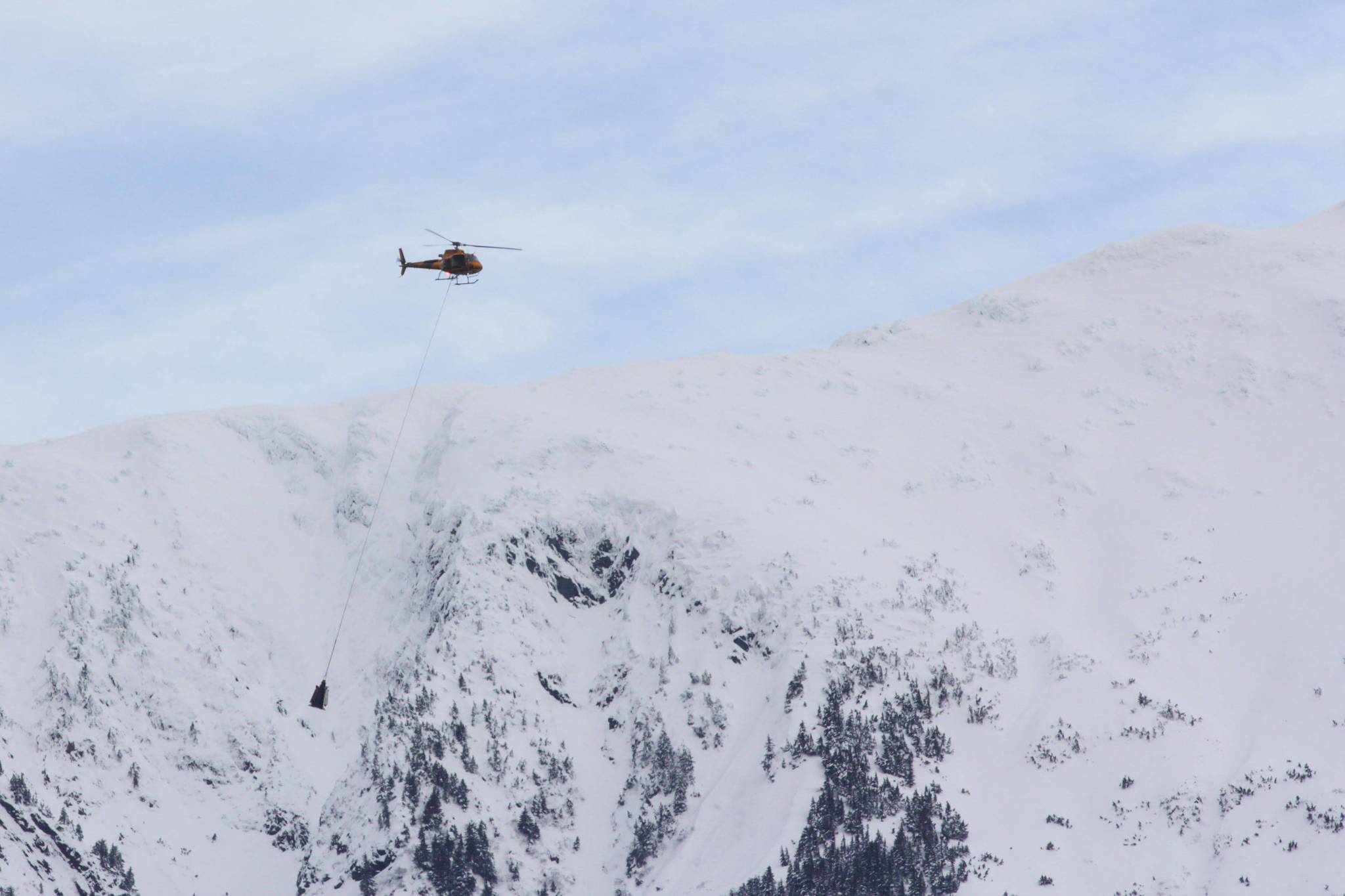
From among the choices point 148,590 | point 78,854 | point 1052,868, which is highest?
point 148,590

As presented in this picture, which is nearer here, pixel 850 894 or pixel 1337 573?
pixel 850 894

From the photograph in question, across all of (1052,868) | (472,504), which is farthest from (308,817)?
(1052,868)

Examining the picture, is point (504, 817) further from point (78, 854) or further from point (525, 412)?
point (525, 412)

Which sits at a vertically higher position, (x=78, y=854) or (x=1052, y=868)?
(x=78, y=854)

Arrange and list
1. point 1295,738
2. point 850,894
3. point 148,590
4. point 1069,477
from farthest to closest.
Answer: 1. point 1069,477
2. point 148,590
3. point 1295,738
4. point 850,894

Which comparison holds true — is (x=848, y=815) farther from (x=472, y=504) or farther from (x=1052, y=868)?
(x=472, y=504)

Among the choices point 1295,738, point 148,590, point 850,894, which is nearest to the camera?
point 850,894
